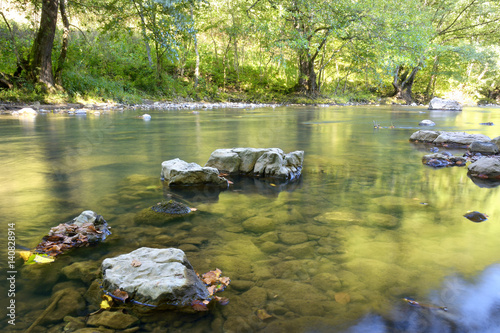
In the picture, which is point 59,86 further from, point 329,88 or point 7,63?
point 329,88

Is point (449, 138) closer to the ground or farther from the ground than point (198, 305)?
farther from the ground

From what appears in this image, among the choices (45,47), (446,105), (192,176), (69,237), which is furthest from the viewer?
(446,105)

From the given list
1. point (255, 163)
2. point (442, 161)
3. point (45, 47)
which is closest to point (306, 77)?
point (45, 47)

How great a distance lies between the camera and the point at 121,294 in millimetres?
1917

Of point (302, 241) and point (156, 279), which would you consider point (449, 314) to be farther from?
point (156, 279)

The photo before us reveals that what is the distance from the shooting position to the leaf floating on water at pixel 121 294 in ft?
6.24

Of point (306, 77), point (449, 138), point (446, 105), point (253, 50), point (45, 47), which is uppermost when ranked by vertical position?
point (253, 50)

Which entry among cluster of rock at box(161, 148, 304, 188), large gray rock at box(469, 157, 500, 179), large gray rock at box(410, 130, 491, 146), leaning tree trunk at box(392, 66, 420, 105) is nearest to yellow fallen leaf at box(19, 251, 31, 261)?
cluster of rock at box(161, 148, 304, 188)

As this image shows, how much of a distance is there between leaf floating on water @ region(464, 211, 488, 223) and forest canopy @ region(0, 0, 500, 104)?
18.3 feet

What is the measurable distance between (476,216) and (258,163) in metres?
2.87

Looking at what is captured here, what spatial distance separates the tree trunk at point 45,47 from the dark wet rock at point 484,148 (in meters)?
17.9

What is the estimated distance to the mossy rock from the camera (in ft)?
10.3

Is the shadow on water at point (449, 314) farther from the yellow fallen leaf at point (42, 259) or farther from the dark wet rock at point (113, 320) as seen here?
the yellow fallen leaf at point (42, 259)

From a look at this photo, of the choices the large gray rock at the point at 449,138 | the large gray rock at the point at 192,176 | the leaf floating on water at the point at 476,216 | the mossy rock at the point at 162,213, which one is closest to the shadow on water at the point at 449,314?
the leaf floating on water at the point at 476,216
